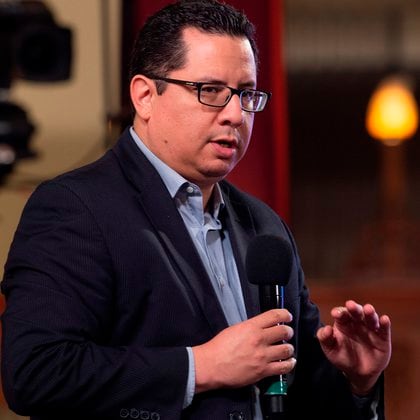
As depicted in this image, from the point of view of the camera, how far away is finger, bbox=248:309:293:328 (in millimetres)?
1231

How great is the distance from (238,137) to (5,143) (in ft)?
4.09

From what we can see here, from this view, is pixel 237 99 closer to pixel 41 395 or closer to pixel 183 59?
pixel 183 59

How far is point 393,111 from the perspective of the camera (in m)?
Answer: 7.46

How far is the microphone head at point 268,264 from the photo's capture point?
130cm

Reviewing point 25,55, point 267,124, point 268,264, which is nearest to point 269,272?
point 268,264

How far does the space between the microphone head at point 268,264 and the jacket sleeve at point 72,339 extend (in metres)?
0.14

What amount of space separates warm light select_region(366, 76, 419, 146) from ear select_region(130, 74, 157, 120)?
20.5 ft

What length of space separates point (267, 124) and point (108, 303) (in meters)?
0.97

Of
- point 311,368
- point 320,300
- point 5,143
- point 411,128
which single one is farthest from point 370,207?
point 311,368

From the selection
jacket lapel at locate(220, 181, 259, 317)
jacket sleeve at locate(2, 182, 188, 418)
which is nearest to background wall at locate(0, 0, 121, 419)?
jacket lapel at locate(220, 181, 259, 317)

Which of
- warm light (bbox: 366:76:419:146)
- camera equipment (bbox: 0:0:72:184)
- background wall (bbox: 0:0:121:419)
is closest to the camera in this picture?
background wall (bbox: 0:0:121:419)

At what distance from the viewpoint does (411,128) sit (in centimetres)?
758

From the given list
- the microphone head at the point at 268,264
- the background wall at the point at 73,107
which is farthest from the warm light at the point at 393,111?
the microphone head at the point at 268,264

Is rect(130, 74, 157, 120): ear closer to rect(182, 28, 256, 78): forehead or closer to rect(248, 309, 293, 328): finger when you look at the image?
rect(182, 28, 256, 78): forehead
